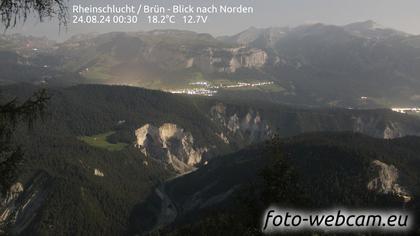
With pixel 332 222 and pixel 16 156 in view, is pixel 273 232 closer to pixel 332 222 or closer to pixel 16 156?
pixel 332 222

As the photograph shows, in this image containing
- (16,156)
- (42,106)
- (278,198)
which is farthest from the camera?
(278,198)

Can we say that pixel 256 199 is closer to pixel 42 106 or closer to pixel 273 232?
pixel 273 232

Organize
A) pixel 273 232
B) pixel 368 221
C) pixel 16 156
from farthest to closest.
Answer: pixel 368 221, pixel 273 232, pixel 16 156

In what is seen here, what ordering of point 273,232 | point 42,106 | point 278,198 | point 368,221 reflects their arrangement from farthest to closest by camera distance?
point 368,221 < point 278,198 < point 273,232 < point 42,106

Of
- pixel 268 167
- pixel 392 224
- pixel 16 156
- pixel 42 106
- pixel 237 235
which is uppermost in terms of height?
pixel 42 106

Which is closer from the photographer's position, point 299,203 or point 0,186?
point 0,186

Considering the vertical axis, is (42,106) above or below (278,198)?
above

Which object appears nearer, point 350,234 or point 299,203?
point 299,203

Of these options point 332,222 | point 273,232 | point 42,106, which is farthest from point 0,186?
point 332,222

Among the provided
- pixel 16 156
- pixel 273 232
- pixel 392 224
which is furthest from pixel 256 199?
pixel 16 156
